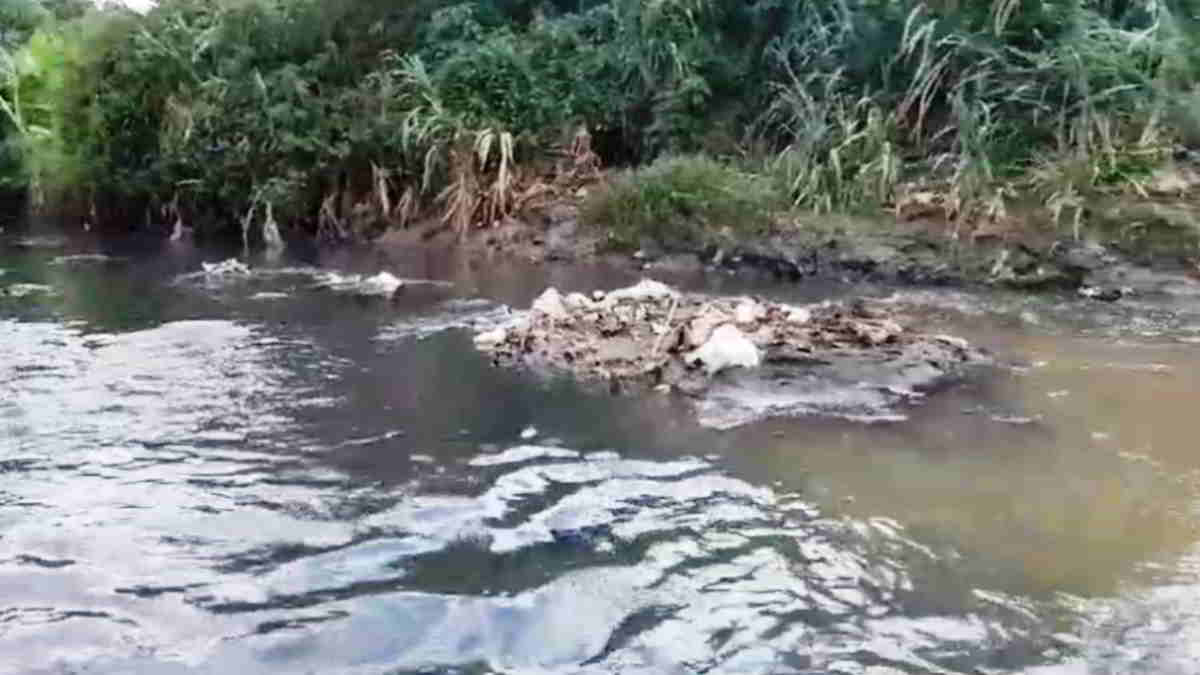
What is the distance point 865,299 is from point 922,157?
249cm

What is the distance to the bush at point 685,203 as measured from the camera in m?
10.4

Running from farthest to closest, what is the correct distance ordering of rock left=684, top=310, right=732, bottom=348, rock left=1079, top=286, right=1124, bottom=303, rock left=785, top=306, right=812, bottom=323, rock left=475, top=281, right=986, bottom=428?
rock left=1079, top=286, right=1124, bottom=303
rock left=785, top=306, right=812, bottom=323
rock left=684, top=310, right=732, bottom=348
rock left=475, top=281, right=986, bottom=428

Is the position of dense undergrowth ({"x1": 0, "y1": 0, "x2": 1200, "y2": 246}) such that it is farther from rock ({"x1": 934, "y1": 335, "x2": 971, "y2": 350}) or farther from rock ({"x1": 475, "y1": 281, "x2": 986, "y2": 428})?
rock ({"x1": 475, "y1": 281, "x2": 986, "y2": 428})

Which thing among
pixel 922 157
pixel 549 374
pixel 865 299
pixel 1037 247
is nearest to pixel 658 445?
pixel 549 374

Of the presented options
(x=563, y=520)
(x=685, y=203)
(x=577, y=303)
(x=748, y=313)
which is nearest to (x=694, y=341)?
(x=748, y=313)

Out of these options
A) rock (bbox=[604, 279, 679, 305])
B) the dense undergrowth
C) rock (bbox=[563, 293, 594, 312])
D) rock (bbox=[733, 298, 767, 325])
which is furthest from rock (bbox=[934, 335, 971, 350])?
the dense undergrowth

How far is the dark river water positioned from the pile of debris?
0.24 meters

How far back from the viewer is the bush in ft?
34.2

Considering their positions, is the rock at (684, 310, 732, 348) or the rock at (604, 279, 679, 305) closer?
the rock at (684, 310, 732, 348)

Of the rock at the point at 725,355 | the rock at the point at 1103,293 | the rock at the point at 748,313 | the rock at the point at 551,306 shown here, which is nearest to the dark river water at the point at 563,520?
the rock at the point at 725,355

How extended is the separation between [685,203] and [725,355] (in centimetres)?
476

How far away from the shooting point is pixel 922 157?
1067 centimetres

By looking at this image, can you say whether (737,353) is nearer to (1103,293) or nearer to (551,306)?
(551,306)

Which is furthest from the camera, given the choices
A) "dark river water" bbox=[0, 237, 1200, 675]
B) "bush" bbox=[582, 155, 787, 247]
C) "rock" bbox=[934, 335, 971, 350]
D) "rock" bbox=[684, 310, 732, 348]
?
"bush" bbox=[582, 155, 787, 247]
